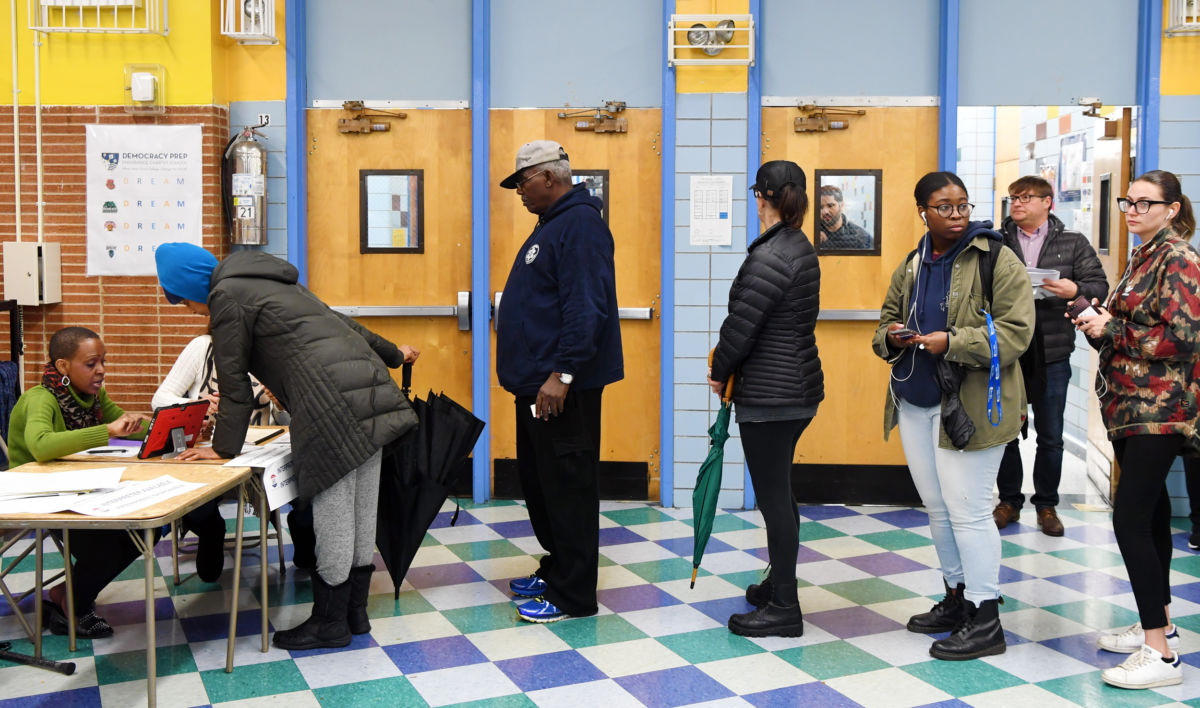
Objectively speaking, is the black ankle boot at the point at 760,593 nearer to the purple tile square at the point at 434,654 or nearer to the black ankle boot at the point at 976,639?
the black ankle boot at the point at 976,639

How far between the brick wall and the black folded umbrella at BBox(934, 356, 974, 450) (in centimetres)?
376

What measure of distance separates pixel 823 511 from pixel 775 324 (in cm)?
229

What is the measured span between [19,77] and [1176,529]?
622 centimetres

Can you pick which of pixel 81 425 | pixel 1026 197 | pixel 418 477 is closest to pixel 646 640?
pixel 418 477

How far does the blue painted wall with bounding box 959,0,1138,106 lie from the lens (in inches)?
223

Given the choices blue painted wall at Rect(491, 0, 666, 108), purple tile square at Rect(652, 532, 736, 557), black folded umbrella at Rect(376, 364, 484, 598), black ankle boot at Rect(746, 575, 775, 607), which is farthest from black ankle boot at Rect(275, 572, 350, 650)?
blue painted wall at Rect(491, 0, 666, 108)

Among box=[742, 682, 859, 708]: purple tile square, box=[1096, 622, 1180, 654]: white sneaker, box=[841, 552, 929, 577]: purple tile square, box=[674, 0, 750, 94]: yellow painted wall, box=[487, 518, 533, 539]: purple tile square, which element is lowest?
box=[742, 682, 859, 708]: purple tile square

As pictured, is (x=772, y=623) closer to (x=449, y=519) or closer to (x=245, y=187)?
(x=449, y=519)

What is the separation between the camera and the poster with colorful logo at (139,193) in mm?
5652

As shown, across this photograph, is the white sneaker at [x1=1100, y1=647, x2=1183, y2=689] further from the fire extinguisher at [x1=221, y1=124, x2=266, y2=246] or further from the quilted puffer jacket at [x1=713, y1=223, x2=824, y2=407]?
the fire extinguisher at [x1=221, y1=124, x2=266, y2=246]

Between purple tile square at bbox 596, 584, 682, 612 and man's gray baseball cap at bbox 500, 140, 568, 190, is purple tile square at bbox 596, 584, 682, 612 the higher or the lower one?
the lower one

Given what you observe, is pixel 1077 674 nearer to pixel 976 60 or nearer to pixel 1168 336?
pixel 1168 336

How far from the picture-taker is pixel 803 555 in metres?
4.94

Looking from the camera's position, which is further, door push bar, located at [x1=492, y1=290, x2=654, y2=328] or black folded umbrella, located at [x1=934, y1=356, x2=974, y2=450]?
door push bar, located at [x1=492, y1=290, x2=654, y2=328]
